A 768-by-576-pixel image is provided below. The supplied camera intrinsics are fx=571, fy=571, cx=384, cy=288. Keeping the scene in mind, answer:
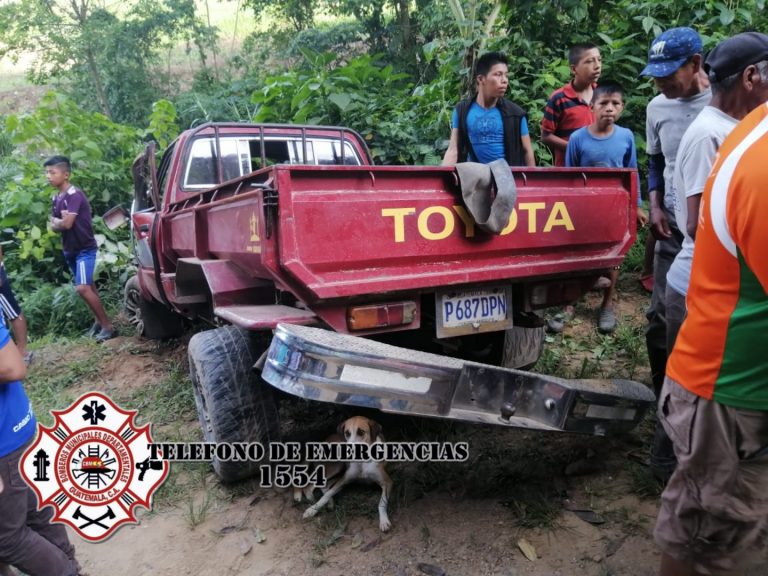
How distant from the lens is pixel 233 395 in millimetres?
2646

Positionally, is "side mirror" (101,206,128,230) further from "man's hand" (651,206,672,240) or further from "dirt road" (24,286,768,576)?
"man's hand" (651,206,672,240)

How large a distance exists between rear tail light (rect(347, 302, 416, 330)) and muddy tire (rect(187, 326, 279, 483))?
61 cm

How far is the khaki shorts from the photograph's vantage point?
1413mm

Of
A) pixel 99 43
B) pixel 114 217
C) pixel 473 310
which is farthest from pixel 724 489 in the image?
pixel 99 43

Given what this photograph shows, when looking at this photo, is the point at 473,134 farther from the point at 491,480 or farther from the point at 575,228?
the point at 491,480

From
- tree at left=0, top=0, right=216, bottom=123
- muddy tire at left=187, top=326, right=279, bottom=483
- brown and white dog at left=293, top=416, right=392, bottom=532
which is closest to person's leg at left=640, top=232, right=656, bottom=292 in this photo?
brown and white dog at left=293, top=416, right=392, bottom=532

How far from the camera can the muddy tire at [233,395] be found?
2627mm

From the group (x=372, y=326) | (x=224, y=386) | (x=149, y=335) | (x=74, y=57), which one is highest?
(x=74, y=57)

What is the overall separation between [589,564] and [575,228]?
153 centimetres

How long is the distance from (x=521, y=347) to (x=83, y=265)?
4551 mm

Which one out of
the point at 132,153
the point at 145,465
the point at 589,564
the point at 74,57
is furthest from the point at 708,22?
the point at 74,57

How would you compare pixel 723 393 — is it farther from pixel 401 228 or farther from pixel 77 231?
pixel 77 231

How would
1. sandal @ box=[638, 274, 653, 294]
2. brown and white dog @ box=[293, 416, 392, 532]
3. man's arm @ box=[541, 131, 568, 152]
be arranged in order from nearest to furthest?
brown and white dog @ box=[293, 416, 392, 532]
man's arm @ box=[541, 131, 568, 152]
sandal @ box=[638, 274, 653, 294]

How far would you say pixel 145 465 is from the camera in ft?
8.95
